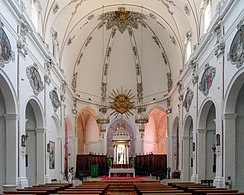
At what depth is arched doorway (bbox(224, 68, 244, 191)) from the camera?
50.9 feet

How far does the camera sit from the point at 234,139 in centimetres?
1562

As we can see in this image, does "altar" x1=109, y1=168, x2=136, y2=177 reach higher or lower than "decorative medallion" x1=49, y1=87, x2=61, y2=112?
lower

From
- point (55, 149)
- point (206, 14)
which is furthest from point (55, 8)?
point (55, 149)

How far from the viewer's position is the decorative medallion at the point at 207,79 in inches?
716

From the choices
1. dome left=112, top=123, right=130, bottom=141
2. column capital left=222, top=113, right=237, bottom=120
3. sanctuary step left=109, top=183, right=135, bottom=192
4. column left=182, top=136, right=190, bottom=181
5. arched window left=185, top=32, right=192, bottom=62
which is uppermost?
arched window left=185, top=32, right=192, bottom=62

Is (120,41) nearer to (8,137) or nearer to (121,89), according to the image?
(121,89)

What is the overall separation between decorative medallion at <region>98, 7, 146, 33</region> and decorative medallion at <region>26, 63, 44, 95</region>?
33.7 ft

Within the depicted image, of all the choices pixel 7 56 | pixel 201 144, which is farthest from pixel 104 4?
pixel 7 56

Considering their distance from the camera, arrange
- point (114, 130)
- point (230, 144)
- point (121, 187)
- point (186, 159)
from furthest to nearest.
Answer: point (114, 130) < point (186, 159) < point (121, 187) < point (230, 144)

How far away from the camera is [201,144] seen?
812 inches

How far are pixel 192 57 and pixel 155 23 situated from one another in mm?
7814

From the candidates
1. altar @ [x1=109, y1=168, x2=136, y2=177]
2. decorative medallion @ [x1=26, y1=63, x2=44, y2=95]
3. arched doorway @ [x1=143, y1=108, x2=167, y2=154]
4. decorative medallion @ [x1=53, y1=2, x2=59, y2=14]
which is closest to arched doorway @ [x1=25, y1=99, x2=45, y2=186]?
decorative medallion @ [x1=26, y1=63, x2=44, y2=95]

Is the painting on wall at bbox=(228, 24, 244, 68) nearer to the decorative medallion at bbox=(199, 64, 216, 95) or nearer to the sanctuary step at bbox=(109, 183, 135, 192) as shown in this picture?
the decorative medallion at bbox=(199, 64, 216, 95)

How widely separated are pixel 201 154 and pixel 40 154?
7786mm
